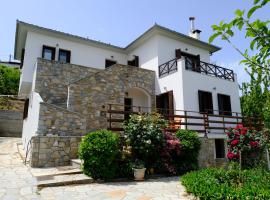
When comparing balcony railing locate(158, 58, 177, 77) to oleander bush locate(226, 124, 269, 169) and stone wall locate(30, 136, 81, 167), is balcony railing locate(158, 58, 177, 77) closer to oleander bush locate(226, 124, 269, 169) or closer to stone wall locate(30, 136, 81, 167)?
oleander bush locate(226, 124, 269, 169)

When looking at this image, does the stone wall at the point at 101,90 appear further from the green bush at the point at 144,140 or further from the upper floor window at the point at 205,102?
the green bush at the point at 144,140

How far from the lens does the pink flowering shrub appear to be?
36.9 feet

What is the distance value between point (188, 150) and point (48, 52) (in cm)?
1064

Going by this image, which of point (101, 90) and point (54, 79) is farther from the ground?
point (54, 79)

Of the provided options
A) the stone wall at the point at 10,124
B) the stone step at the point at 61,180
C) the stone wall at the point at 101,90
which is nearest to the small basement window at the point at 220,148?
the stone wall at the point at 101,90

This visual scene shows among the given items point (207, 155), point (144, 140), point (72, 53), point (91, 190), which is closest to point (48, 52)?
point (72, 53)

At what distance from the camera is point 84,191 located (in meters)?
6.23

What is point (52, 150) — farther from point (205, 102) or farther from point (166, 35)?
point (166, 35)

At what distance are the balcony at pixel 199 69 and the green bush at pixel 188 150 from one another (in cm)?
562

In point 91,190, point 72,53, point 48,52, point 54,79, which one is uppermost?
point 72,53

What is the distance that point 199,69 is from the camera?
15.6 metres

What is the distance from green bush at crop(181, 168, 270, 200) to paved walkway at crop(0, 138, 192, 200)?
0.51m

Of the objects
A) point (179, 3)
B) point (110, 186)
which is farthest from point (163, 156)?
point (179, 3)

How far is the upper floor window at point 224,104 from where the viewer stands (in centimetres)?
1516
